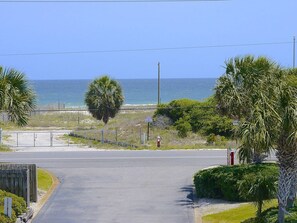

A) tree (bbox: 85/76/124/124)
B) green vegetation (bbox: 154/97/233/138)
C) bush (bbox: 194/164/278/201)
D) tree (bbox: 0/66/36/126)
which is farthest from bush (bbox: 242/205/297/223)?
tree (bbox: 85/76/124/124)

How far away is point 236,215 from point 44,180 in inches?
384

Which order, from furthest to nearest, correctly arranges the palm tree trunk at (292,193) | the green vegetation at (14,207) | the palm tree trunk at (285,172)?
1. the green vegetation at (14,207)
2. the palm tree trunk at (292,193)
3. the palm tree trunk at (285,172)

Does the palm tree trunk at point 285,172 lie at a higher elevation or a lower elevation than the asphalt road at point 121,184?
higher

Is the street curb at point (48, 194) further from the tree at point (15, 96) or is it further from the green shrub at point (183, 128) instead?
the green shrub at point (183, 128)

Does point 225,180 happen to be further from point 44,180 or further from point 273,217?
point 44,180

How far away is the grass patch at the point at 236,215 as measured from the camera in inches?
748

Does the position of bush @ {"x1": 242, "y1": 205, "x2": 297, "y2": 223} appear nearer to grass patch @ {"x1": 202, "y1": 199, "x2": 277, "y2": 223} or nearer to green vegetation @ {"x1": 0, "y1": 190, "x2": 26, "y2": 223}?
grass patch @ {"x1": 202, "y1": 199, "x2": 277, "y2": 223}

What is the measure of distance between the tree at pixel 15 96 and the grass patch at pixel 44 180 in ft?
9.10

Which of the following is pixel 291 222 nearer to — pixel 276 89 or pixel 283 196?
pixel 283 196

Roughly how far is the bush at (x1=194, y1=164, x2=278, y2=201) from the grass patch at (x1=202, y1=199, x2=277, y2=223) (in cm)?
42

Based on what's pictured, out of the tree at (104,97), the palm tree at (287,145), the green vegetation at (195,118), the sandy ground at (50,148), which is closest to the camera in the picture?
the palm tree at (287,145)

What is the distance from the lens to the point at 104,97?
5472 centimetres

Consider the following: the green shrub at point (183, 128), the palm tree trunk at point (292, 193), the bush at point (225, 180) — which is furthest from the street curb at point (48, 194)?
the green shrub at point (183, 128)

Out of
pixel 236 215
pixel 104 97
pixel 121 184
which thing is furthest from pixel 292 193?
pixel 104 97
